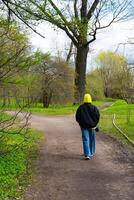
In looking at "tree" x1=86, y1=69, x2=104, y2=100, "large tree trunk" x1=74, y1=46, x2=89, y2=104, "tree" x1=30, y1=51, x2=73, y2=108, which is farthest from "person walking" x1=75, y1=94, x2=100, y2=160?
"tree" x1=86, y1=69, x2=104, y2=100

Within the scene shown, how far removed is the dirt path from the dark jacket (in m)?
1.00

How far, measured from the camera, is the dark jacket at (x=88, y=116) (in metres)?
15.0

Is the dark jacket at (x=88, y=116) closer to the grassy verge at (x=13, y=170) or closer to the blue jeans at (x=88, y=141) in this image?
the blue jeans at (x=88, y=141)

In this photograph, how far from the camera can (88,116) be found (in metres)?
15.0

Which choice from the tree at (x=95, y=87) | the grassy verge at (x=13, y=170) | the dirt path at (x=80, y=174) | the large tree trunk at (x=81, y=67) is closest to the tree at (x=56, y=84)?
the large tree trunk at (x=81, y=67)

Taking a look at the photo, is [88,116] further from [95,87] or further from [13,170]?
[95,87]

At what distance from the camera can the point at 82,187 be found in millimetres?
10492

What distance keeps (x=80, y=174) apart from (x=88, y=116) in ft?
11.1

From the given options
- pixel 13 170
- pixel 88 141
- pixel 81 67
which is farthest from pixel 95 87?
pixel 13 170

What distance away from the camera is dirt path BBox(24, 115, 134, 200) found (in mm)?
9867

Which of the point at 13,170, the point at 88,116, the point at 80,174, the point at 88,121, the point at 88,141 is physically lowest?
the point at 80,174

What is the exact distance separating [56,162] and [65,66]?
136 ft

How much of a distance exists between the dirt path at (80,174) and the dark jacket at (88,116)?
100 cm

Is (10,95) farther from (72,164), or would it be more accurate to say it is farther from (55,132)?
(55,132)
